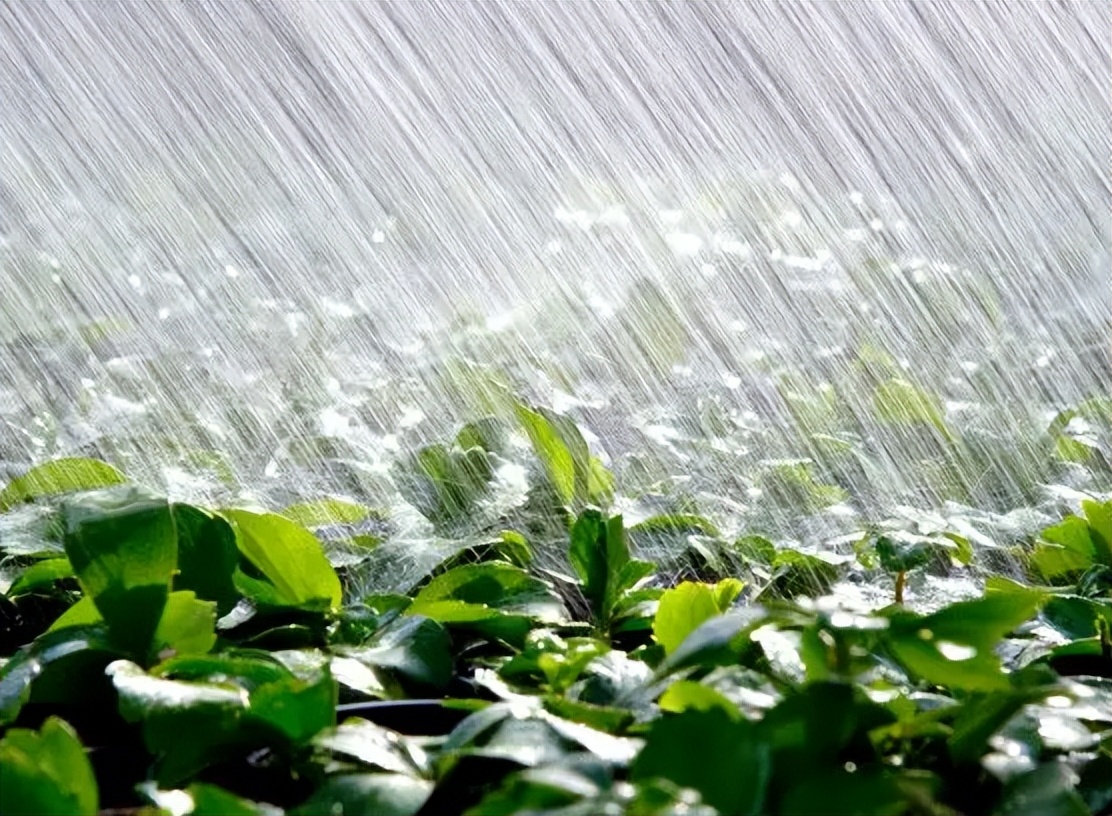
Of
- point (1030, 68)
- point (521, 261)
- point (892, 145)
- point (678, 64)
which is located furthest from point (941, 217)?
point (521, 261)

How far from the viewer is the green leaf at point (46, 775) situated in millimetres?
492

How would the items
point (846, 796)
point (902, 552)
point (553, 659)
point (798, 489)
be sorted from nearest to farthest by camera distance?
point (846, 796) < point (553, 659) < point (902, 552) < point (798, 489)

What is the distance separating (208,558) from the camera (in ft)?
2.48

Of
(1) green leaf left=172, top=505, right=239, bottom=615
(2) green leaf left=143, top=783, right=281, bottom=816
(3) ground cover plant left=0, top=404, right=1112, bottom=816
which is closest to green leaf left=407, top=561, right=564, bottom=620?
(3) ground cover plant left=0, top=404, right=1112, bottom=816

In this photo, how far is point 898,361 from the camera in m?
1.42

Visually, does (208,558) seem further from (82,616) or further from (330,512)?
(330,512)

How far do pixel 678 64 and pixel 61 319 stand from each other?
682 millimetres

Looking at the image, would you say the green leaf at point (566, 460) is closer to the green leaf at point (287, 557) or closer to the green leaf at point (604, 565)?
the green leaf at point (604, 565)

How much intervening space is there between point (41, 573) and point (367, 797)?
14.3 inches

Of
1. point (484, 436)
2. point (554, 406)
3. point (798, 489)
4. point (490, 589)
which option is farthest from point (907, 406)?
point (490, 589)

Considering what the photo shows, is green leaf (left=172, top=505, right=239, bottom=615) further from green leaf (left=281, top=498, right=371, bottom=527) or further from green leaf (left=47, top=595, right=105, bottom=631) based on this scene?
green leaf (left=281, top=498, right=371, bottom=527)

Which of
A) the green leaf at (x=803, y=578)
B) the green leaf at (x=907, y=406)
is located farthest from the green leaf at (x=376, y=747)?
the green leaf at (x=907, y=406)

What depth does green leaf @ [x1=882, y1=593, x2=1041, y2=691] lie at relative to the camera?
1.91 feet

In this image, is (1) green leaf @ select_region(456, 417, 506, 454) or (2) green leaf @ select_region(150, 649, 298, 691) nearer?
(2) green leaf @ select_region(150, 649, 298, 691)
